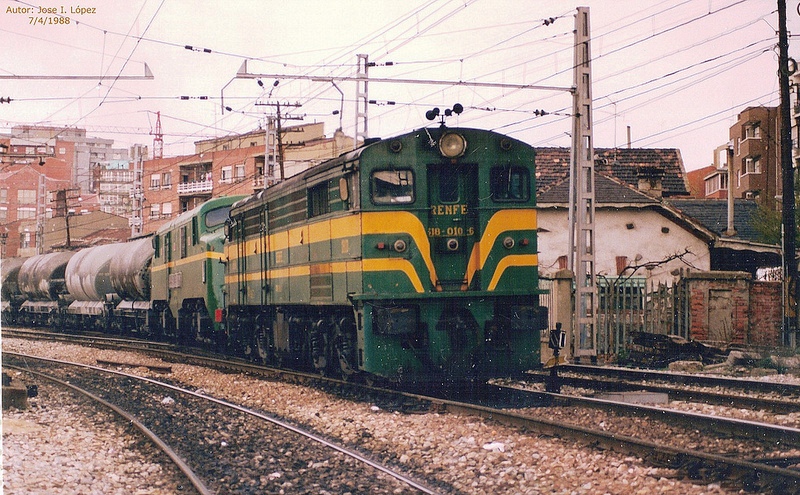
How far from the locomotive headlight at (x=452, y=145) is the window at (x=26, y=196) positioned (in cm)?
4237

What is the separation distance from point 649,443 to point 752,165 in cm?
4439

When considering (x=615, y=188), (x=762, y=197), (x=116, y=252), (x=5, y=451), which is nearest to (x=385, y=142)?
(x=5, y=451)

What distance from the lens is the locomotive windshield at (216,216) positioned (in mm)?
22766

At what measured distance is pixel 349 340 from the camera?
1323cm

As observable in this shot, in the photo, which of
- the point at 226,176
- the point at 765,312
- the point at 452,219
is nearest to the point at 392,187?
the point at 452,219

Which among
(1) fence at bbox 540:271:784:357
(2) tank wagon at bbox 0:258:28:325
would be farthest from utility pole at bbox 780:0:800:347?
(2) tank wagon at bbox 0:258:28:325

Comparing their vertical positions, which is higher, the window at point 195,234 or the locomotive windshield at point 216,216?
the locomotive windshield at point 216,216

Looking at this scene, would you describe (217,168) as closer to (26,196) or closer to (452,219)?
(26,196)

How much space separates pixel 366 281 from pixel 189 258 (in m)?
12.6

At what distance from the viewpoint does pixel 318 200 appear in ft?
45.5

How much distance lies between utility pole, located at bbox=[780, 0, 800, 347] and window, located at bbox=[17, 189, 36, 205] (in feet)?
134

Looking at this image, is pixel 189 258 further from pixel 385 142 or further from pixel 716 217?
pixel 716 217

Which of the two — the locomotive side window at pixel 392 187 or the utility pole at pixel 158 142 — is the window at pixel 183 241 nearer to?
the locomotive side window at pixel 392 187

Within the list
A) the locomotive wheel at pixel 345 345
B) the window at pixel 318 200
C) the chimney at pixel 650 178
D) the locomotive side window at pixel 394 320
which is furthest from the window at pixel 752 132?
the locomotive side window at pixel 394 320
